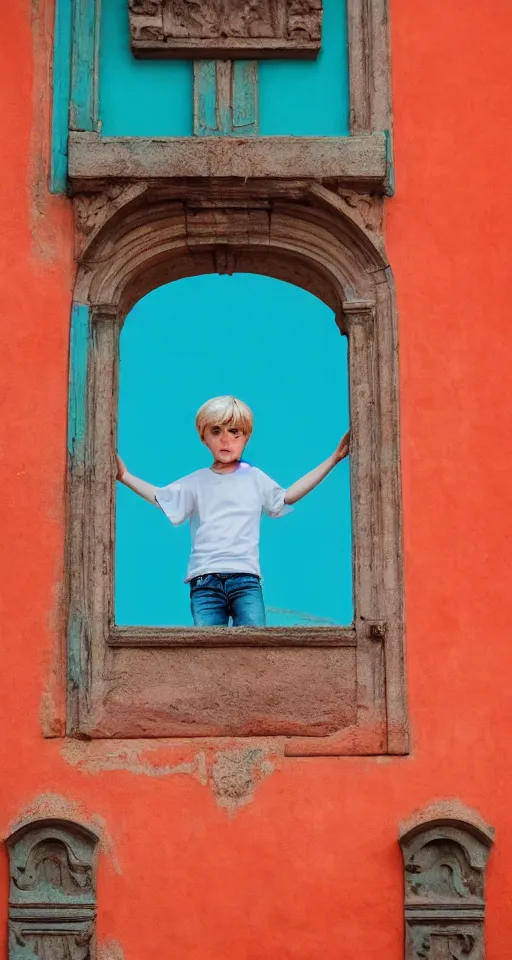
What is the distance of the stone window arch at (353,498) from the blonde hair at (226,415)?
1.59 ft

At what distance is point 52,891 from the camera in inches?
345

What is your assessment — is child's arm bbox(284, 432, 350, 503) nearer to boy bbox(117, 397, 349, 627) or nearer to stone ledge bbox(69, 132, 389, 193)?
boy bbox(117, 397, 349, 627)

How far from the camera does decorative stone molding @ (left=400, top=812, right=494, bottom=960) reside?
8688 millimetres

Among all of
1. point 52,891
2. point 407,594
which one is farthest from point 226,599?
point 52,891

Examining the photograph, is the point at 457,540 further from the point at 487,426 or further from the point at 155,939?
the point at 155,939

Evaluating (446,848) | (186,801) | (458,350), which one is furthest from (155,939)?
(458,350)

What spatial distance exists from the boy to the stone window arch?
0.84ft

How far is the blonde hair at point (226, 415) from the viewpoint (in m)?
9.75

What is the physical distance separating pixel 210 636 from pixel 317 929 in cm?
135

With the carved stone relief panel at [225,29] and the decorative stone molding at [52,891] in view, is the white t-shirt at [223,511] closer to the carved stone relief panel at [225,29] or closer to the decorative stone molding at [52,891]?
the decorative stone molding at [52,891]

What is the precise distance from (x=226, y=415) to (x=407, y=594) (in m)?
1.26

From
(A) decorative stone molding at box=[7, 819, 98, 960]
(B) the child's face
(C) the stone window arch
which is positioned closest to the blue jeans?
(C) the stone window arch

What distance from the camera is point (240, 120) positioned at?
9.82m

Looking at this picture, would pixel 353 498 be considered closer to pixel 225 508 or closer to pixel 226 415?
pixel 225 508
